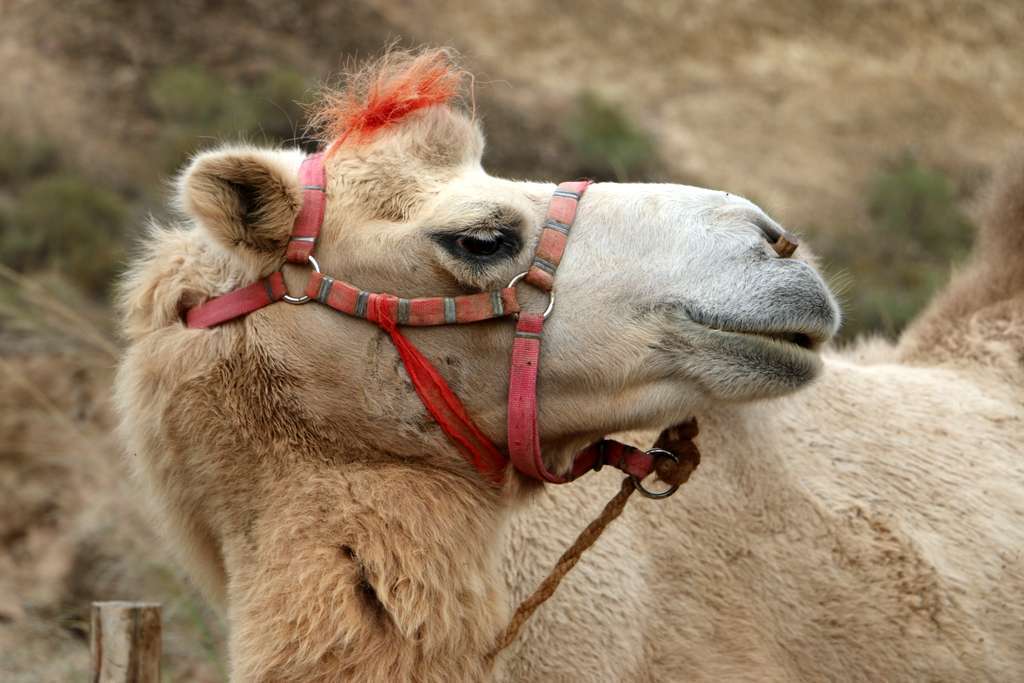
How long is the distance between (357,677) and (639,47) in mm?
19503

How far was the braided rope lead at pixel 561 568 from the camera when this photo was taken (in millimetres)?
2625

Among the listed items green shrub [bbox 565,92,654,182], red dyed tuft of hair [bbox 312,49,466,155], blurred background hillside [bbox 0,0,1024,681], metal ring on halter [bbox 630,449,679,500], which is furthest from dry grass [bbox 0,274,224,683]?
green shrub [bbox 565,92,654,182]

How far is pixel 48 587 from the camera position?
6281 millimetres

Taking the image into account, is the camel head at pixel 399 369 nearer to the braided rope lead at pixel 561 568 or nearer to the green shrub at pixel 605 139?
the braided rope lead at pixel 561 568

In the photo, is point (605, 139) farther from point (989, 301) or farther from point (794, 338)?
point (794, 338)

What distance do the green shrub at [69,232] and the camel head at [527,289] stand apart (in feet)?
→ 23.7

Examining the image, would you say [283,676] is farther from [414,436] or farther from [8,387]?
[8,387]

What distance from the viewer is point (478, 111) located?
7.11 m

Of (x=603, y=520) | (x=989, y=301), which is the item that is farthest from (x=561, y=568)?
(x=989, y=301)

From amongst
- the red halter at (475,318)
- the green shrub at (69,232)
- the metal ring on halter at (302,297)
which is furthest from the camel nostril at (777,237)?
the green shrub at (69,232)

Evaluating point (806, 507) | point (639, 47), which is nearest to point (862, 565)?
point (806, 507)

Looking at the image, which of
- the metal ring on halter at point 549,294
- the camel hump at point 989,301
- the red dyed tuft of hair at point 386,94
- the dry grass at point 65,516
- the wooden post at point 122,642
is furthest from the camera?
the dry grass at point 65,516

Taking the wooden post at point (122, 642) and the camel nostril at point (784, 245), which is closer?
the camel nostril at point (784, 245)

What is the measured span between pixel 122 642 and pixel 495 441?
5.14 ft
